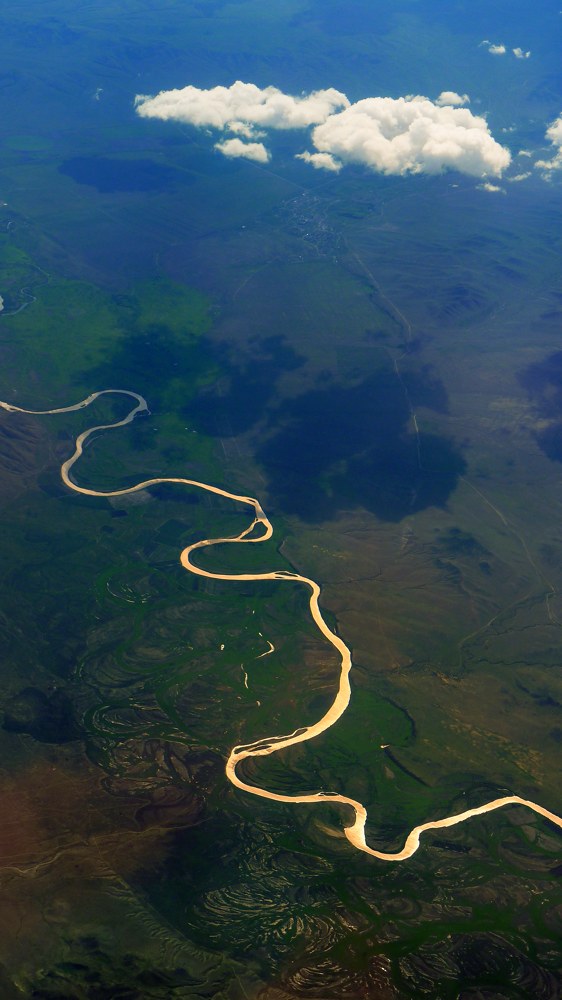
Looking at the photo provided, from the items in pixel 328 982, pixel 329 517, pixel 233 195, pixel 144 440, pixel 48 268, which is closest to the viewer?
pixel 328 982

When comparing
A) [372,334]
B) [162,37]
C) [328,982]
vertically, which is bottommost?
[328,982]

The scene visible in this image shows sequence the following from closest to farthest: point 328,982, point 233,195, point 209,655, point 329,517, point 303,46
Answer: point 328,982
point 209,655
point 329,517
point 233,195
point 303,46

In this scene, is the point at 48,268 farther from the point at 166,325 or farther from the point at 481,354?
the point at 481,354

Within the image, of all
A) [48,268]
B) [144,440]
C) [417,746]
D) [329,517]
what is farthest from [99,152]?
[417,746]

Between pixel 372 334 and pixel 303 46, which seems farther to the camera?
pixel 303 46

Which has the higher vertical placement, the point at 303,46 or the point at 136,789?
the point at 303,46

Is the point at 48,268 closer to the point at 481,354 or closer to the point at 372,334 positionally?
the point at 372,334

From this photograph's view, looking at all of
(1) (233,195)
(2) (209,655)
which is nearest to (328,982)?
(2) (209,655)
